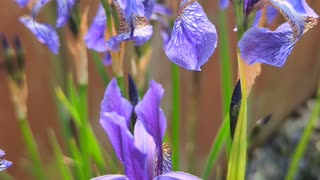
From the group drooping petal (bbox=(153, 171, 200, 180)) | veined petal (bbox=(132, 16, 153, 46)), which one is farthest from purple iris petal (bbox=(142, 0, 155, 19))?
drooping petal (bbox=(153, 171, 200, 180))

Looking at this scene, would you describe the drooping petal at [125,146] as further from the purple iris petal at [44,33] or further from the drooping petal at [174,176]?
the purple iris petal at [44,33]

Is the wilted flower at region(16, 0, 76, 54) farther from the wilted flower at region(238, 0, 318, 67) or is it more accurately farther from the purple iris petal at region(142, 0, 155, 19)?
the wilted flower at region(238, 0, 318, 67)

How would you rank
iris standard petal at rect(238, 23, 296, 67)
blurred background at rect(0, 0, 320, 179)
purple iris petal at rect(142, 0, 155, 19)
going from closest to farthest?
iris standard petal at rect(238, 23, 296, 67) < purple iris petal at rect(142, 0, 155, 19) < blurred background at rect(0, 0, 320, 179)

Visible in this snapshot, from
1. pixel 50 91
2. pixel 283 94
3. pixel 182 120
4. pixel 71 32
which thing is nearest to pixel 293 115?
pixel 283 94

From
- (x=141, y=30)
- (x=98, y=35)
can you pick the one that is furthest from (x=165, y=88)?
(x=141, y=30)

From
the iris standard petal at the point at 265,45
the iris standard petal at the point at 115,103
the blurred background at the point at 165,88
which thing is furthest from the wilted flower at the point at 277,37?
the blurred background at the point at 165,88
